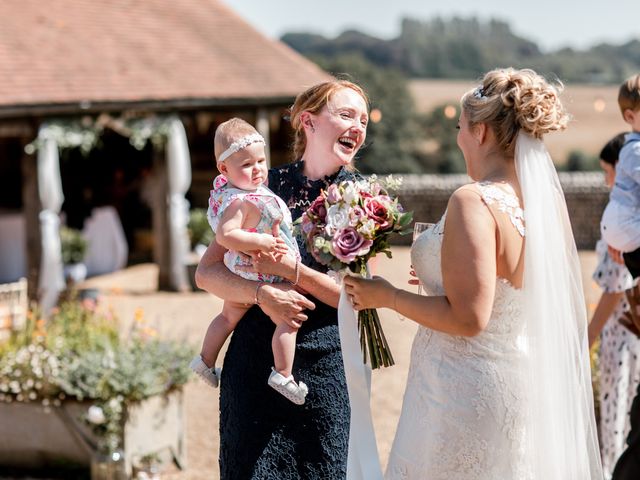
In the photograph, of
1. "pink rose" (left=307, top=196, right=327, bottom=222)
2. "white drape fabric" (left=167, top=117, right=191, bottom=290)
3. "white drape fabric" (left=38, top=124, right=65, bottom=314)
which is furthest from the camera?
"white drape fabric" (left=167, top=117, right=191, bottom=290)

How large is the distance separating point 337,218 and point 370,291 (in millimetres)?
267

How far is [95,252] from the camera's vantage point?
50.1ft

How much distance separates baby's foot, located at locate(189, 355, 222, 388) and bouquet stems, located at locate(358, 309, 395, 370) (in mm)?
666

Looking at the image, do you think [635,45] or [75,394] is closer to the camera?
[75,394]

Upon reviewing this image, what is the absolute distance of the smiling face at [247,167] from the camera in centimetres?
333

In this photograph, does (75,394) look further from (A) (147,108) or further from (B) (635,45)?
(B) (635,45)

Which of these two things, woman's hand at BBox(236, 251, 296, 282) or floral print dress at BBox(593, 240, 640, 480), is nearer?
woman's hand at BBox(236, 251, 296, 282)

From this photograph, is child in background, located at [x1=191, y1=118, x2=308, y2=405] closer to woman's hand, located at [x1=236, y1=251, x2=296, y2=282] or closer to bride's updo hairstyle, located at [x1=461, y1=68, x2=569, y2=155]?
woman's hand, located at [x1=236, y1=251, x2=296, y2=282]

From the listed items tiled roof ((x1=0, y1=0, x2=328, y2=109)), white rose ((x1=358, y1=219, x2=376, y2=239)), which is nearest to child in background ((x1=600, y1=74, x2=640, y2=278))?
white rose ((x1=358, y1=219, x2=376, y2=239))

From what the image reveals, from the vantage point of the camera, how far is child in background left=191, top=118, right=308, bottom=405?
10.7 ft

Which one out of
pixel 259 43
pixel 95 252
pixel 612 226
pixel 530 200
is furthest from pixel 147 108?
pixel 530 200

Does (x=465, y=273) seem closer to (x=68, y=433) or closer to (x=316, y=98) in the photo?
(x=316, y=98)

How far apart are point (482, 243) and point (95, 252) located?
43.1 feet

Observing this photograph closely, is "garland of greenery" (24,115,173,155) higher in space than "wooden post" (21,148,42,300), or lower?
higher
